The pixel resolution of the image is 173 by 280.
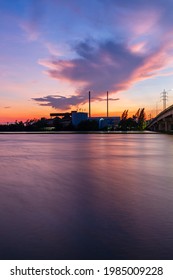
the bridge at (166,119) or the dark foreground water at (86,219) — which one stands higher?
the bridge at (166,119)

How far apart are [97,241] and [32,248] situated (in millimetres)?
1275

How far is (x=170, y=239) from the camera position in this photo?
23.8 ft

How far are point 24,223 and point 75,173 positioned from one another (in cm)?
1063

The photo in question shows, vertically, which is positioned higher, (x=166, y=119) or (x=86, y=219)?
(x=166, y=119)

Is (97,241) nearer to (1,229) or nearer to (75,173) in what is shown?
(1,229)

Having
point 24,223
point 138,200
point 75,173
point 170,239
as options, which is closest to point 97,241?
point 170,239

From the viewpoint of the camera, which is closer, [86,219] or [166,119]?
[86,219]

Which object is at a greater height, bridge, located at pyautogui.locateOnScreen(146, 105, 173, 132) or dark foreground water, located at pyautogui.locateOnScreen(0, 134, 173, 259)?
bridge, located at pyautogui.locateOnScreen(146, 105, 173, 132)

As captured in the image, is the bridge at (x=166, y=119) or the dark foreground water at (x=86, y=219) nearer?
the dark foreground water at (x=86, y=219)

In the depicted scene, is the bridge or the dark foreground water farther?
the bridge
